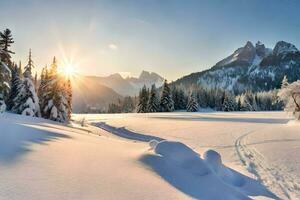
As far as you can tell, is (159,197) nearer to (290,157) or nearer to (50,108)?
(290,157)

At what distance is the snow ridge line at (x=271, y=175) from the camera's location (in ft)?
36.2

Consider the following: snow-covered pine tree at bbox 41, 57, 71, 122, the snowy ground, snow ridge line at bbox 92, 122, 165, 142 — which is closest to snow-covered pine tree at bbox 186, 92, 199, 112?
snow ridge line at bbox 92, 122, 165, 142

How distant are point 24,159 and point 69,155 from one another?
1755 mm

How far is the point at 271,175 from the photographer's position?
13.1 m

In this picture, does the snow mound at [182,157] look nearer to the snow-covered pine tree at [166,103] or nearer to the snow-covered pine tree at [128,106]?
the snow-covered pine tree at [166,103]

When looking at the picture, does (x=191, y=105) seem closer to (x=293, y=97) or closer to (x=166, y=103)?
(x=166, y=103)

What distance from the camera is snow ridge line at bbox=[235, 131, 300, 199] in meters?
11.0

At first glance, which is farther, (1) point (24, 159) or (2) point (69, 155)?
(2) point (69, 155)

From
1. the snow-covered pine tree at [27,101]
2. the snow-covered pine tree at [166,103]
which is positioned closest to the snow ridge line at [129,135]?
the snow-covered pine tree at [27,101]

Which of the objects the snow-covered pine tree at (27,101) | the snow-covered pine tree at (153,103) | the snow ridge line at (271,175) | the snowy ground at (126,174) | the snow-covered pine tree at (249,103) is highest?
the snow-covered pine tree at (249,103)

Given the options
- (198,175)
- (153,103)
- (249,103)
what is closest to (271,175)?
(198,175)

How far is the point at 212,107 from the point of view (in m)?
124

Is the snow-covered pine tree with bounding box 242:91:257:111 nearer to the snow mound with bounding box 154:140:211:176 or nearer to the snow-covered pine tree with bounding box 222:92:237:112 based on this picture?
the snow-covered pine tree with bounding box 222:92:237:112

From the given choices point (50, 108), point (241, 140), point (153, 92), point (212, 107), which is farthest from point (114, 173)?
point (212, 107)
